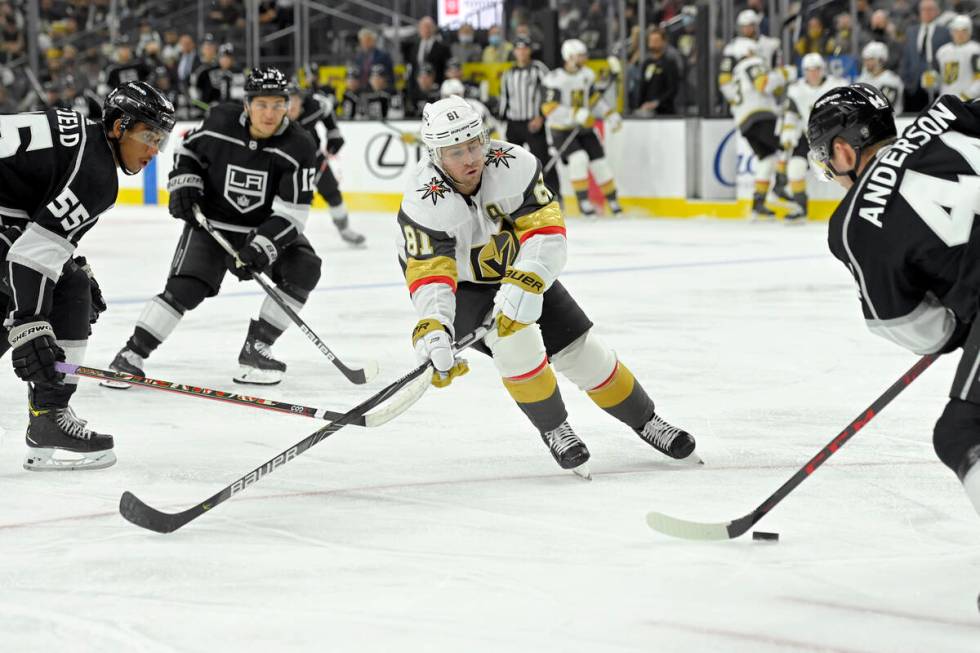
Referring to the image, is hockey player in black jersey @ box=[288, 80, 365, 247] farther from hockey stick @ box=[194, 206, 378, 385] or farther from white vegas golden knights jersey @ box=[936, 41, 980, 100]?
white vegas golden knights jersey @ box=[936, 41, 980, 100]

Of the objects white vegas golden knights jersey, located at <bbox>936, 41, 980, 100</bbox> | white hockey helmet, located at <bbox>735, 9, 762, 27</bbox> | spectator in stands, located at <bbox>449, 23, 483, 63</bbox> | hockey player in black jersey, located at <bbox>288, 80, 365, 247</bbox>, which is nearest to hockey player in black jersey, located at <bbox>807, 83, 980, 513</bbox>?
hockey player in black jersey, located at <bbox>288, 80, 365, 247</bbox>

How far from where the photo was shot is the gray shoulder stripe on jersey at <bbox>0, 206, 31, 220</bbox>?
3.18m

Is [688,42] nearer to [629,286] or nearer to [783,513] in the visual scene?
[629,286]

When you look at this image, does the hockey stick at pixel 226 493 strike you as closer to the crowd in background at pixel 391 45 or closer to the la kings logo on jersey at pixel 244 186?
the la kings logo on jersey at pixel 244 186

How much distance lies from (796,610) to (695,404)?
186 centimetres

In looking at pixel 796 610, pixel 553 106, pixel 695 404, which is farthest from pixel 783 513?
pixel 553 106

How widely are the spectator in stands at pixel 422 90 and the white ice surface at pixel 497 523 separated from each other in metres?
7.54

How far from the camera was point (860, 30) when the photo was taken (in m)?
10.7

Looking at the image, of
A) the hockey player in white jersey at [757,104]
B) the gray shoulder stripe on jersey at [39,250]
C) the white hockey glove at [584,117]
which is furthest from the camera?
the white hockey glove at [584,117]

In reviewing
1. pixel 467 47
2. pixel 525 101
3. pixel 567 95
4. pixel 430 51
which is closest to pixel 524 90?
pixel 525 101

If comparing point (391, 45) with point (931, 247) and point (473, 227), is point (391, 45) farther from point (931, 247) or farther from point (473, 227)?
point (931, 247)

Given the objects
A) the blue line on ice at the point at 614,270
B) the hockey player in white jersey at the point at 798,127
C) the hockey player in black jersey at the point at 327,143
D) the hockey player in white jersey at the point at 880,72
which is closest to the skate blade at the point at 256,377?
the blue line on ice at the point at 614,270

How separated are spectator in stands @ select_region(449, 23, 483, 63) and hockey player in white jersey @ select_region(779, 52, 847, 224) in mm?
3648

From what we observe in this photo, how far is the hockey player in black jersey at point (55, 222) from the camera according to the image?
3.08 m
